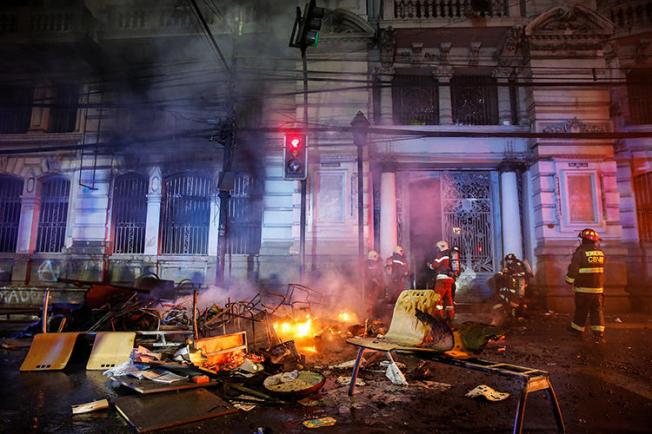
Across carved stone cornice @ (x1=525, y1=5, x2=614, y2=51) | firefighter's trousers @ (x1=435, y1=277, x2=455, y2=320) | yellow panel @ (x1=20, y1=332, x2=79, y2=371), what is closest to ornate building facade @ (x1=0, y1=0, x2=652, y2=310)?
carved stone cornice @ (x1=525, y1=5, x2=614, y2=51)

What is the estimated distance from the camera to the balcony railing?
12.1 meters

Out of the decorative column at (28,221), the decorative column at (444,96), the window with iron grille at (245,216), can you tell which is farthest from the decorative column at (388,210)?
the decorative column at (28,221)

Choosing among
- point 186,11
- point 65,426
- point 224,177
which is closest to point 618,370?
point 65,426

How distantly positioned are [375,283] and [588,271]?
16.7 ft

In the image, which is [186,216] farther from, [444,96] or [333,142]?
[444,96]

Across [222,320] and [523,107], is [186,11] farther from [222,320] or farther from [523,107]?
[523,107]

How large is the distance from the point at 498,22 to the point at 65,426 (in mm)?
14338

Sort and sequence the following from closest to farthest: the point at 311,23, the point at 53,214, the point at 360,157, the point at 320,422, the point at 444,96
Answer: the point at 320,422 < the point at 311,23 < the point at 360,157 < the point at 444,96 < the point at 53,214

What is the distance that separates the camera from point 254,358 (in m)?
5.55

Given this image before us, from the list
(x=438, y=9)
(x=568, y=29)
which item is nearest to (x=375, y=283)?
(x=438, y=9)

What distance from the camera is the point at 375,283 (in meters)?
10.5

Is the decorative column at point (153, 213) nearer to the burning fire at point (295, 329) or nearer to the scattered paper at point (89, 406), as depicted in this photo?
the burning fire at point (295, 329)

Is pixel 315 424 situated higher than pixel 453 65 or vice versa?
pixel 453 65

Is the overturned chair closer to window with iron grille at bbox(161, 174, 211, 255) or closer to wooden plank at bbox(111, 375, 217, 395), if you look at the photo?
wooden plank at bbox(111, 375, 217, 395)
